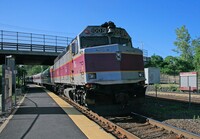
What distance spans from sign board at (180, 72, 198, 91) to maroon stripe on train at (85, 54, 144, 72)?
18673mm

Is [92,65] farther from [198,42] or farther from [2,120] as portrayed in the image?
[198,42]

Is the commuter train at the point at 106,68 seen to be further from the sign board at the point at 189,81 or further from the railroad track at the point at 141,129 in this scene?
the sign board at the point at 189,81

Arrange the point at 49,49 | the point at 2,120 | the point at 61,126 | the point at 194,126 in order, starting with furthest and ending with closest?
the point at 49,49 < the point at 2,120 < the point at 194,126 < the point at 61,126

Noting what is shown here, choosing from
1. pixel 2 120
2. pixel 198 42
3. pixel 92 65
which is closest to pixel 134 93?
pixel 92 65

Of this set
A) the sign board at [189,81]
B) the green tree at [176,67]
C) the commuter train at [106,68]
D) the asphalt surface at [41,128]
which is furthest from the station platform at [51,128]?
the green tree at [176,67]

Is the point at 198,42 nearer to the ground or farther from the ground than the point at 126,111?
farther from the ground

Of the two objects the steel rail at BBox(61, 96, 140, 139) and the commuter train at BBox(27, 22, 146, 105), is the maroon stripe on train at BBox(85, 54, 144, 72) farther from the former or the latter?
the steel rail at BBox(61, 96, 140, 139)

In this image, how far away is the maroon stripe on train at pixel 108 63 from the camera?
12.2 metres

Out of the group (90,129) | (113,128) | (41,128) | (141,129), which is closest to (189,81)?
(141,129)

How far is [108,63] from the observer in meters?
12.4

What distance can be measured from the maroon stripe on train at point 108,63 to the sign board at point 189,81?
61.3 feet

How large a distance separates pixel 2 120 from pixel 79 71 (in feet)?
12.4

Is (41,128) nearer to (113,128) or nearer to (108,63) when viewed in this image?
(113,128)

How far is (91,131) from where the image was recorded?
8.91 metres
